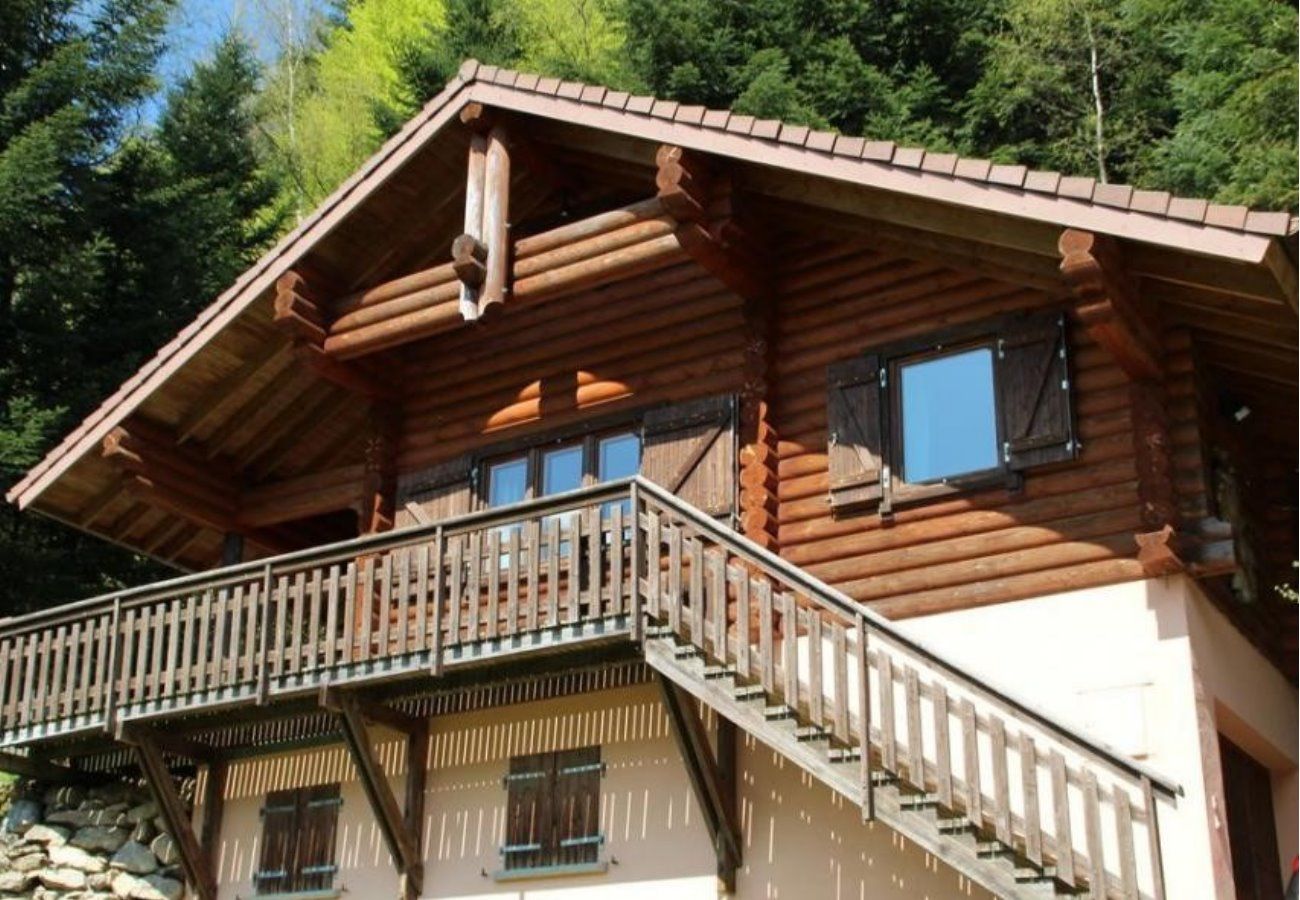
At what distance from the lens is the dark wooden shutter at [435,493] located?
15.8 metres

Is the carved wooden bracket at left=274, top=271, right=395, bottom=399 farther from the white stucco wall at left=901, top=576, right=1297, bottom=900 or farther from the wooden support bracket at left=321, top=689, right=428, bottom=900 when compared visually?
the white stucco wall at left=901, top=576, right=1297, bottom=900

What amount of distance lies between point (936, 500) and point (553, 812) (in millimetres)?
4069

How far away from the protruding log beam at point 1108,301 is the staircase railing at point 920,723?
271cm

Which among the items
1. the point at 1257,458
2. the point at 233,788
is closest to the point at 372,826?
the point at 233,788

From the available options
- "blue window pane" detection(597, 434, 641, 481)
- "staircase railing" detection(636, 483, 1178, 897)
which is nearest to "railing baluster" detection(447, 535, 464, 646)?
"staircase railing" detection(636, 483, 1178, 897)

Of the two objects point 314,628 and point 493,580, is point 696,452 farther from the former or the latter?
point 314,628

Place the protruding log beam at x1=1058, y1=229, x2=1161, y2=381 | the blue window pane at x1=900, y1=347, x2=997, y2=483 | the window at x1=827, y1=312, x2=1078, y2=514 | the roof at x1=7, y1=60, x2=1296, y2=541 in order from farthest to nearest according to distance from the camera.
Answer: the blue window pane at x1=900, y1=347, x2=997, y2=483, the window at x1=827, y1=312, x2=1078, y2=514, the protruding log beam at x1=1058, y1=229, x2=1161, y2=381, the roof at x1=7, y1=60, x2=1296, y2=541

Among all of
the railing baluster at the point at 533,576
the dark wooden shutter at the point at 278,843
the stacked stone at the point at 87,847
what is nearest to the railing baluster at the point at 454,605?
the railing baluster at the point at 533,576

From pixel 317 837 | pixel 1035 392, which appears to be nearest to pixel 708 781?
pixel 1035 392

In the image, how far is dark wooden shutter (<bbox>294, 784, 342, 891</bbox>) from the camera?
15078 millimetres

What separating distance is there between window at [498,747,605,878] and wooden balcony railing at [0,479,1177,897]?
1.47m

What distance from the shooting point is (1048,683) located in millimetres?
12227

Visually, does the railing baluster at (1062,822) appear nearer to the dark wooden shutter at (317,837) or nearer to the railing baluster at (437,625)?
the railing baluster at (437,625)

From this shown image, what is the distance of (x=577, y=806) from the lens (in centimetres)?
1393
